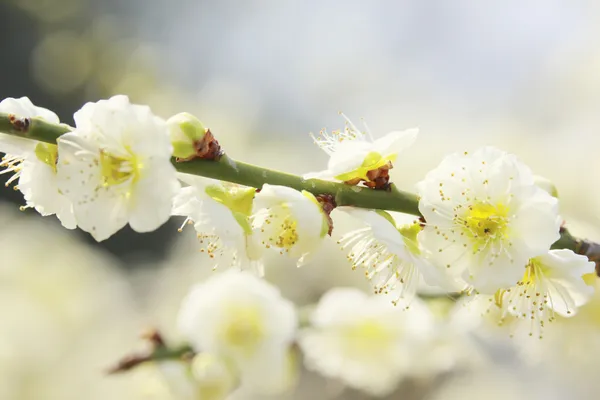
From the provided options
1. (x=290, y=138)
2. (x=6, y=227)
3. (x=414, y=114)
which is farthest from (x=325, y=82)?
(x=6, y=227)

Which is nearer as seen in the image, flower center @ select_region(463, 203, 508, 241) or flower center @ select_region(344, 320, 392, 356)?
flower center @ select_region(463, 203, 508, 241)

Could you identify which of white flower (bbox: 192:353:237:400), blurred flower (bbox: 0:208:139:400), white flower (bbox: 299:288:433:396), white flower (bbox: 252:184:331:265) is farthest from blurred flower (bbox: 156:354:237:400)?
white flower (bbox: 252:184:331:265)

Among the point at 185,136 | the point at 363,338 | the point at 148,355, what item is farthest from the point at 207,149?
the point at 363,338

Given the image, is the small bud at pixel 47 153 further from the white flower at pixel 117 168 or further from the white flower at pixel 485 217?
the white flower at pixel 485 217

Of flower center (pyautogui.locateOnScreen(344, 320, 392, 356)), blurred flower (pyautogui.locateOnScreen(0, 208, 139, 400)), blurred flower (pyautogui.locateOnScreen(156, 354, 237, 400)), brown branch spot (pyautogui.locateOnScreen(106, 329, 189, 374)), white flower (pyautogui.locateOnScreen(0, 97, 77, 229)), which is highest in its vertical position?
white flower (pyautogui.locateOnScreen(0, 97, 77, 229))

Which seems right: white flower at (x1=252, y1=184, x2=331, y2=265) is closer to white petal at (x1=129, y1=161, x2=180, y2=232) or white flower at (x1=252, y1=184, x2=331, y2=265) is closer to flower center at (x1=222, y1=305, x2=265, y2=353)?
white petal at (x1=129, y1=161, x2=180, y2=232)

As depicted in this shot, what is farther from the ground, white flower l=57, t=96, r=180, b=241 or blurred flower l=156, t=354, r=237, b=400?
white flower l=57, t=96, r=180, b=241

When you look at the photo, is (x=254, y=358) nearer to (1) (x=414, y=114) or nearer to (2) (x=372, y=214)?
(2) (x=372, y=214)
